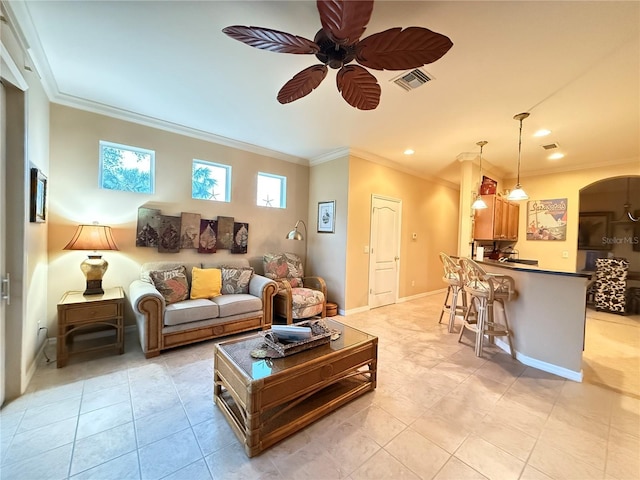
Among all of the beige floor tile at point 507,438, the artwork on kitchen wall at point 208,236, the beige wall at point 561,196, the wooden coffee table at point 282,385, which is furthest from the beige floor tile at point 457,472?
the beige wall at point 561,196

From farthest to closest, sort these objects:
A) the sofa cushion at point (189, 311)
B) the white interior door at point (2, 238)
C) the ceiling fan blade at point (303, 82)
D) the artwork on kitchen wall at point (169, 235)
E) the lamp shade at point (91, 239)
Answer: the artwork on kitchen wall at point (169, 235), the sofa cushion at point (189, 311), the lamp shade at point (91, 239), the white interior door at point (2, 238), the ceiling fan blade at point (303, 82)

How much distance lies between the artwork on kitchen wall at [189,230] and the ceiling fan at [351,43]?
263cm

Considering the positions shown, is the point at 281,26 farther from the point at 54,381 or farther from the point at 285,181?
the point at 54,381

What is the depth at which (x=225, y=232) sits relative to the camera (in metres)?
4.06

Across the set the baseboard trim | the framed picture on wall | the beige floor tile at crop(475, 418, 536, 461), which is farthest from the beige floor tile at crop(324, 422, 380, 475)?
the framed picture on wall

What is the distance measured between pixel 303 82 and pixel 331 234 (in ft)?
9.52

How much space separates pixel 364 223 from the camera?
15.0 ft

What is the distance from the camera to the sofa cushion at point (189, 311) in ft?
9.16

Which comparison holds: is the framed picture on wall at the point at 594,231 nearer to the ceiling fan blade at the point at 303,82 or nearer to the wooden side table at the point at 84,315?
the ceiling fan blade at the point at 303,82

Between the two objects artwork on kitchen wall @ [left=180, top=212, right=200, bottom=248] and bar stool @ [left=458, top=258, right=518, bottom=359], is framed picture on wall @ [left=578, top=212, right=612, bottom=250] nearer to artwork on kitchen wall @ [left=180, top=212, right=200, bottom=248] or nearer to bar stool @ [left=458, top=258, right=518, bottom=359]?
bar stool @ [left=458, top=258, right=518, bottom=359]

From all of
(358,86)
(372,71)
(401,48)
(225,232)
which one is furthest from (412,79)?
(225,232)

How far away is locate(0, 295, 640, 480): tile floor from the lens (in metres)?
1.46

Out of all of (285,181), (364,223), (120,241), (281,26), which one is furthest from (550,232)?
(120,241)

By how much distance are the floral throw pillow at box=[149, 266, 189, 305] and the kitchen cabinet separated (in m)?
4.93
